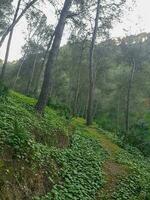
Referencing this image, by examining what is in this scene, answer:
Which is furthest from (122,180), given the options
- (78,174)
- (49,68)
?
(49,68)

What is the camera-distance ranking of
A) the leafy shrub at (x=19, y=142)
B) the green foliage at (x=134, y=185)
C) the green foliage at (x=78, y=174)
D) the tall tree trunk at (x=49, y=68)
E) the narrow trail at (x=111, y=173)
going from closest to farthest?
1. the leafy shrub at (x=19, y=142)
2. the green foliage at (x=78, y=174)
3. the narrow trail at (x=111, y=173)
4. the green foliage at (x=134, y=185)
5. the tall tree trunk at (x=49, y=68)

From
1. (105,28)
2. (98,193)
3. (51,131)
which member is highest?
(105,28)

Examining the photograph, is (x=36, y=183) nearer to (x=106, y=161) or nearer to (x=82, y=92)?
(x=106, y=161)

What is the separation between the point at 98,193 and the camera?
460 inches

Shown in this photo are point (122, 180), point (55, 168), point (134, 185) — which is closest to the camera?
point (55, 168)

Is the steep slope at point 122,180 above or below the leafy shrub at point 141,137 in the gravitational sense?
below

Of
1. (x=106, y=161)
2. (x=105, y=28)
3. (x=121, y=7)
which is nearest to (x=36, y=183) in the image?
(x=106, y=161)

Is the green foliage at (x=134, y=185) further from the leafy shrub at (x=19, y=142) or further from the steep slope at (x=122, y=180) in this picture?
the leafy shrub at (x=19, y=142)

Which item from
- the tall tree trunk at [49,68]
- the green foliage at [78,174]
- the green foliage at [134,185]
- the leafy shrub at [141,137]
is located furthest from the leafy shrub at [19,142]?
the leafy shrub at [141,137]

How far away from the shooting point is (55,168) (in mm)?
11211

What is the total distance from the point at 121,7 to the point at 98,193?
2080cm

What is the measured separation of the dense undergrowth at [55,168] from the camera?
922 centimetres

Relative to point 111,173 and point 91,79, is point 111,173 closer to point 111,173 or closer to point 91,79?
point 111,173

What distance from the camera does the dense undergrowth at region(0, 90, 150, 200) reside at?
30.2ft
